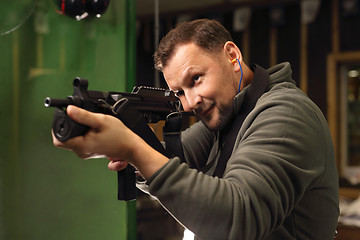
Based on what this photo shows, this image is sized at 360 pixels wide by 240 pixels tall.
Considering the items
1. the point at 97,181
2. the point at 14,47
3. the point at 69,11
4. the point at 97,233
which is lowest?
the point at 97,233

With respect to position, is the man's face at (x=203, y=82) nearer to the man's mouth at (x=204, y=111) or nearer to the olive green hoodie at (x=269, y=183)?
the man's mouth at (x=204, y=111)

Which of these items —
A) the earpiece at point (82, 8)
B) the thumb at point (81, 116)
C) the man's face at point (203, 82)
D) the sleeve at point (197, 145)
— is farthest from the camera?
the sleeve at point (197, 145)

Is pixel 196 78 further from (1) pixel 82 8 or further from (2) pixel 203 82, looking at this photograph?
(1) pixel 82 8

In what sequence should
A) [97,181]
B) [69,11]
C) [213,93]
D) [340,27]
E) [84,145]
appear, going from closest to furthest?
[84,145] < [213,93] < [69,11] < [97,181] < [340,27]

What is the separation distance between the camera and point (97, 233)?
47.3 inches

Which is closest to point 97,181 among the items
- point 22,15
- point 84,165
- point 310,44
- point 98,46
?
point 84,165

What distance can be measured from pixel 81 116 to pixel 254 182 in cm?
32

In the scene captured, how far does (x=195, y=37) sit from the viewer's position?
0.99m

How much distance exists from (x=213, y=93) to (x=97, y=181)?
0.48 meters

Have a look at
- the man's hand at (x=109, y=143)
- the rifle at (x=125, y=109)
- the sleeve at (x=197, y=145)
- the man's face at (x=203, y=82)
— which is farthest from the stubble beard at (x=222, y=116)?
the man's hand at (x=109, y=143)

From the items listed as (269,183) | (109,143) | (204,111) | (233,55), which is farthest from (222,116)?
(109,143)

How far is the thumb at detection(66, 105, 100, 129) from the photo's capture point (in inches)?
24.4

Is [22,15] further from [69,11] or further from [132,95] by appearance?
[132,95]

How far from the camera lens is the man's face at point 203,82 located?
97cm
